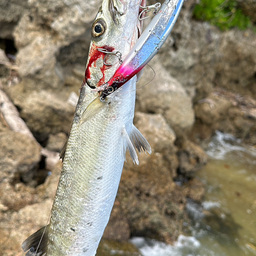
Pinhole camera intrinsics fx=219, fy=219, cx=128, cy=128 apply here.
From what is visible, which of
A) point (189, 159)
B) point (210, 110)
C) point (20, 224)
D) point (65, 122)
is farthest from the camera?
point (210, 110)

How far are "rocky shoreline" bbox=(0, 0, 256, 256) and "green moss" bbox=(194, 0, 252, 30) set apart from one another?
134 cm

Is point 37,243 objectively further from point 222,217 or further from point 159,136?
point 222,217

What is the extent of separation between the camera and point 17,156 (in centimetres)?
320

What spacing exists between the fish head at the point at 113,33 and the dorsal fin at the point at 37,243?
1.45 m

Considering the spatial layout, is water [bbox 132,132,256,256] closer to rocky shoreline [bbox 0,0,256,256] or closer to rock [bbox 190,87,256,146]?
A: rocky shoreline [bbox 0,0,256,256]

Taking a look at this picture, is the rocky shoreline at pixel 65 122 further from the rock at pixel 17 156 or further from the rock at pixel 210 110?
the rock at pixel 210 110

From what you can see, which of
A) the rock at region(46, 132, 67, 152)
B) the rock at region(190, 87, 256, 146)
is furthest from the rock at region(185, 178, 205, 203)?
the rock at region(46, 132, 67, 152)

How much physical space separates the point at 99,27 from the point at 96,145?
33.4 inches

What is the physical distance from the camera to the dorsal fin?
1891 mm

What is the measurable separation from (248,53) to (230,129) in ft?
12.2

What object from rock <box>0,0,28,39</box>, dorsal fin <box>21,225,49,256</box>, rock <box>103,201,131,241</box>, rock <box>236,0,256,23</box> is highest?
rock <box>236,0,256,23</box>

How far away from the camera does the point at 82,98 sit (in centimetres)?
170

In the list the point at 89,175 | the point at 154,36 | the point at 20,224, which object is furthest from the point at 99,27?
the point at 20,224

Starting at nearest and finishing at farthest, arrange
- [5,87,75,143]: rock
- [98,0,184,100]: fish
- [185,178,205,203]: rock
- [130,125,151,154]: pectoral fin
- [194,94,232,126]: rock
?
[98,0,184,100]: fish, [130,125,151,154]: pectoral fin, [5,87,75,143]: rock, [185,178,205,203]: rock, [194,94,232,126]: rock
